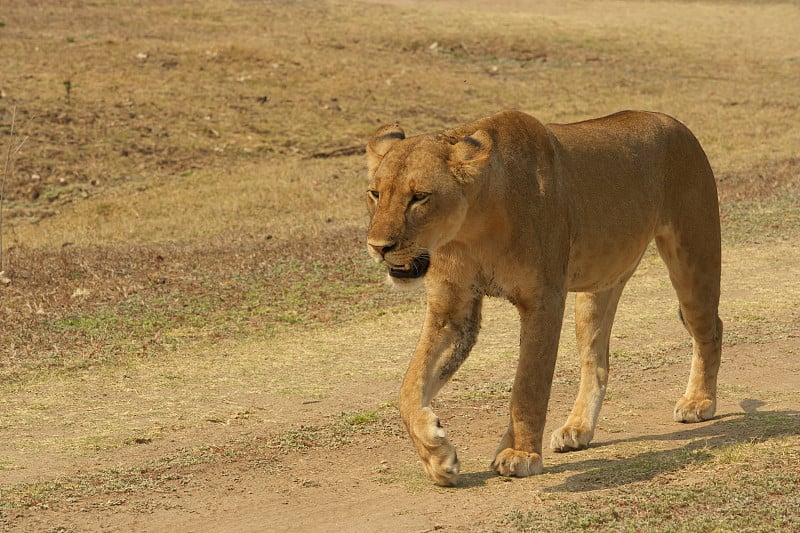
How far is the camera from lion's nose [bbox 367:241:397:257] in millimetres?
5453

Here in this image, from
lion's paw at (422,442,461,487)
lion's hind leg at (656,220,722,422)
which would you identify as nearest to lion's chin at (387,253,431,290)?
lion's paw at (422,442,461,487)

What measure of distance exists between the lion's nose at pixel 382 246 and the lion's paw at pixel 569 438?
188 centimetres

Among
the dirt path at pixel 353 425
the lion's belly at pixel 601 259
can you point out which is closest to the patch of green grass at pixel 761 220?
the dirt path at pixel 353 425

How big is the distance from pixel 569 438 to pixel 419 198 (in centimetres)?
191

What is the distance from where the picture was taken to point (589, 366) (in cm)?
720

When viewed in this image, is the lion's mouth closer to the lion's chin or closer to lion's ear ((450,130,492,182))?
the lion's chin

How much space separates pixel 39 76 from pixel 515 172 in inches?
747

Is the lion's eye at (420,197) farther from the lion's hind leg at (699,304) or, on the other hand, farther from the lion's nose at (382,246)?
the lion's hind leg at (699,304)

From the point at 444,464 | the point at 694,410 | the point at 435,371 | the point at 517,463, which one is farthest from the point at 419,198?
the point at 694,410

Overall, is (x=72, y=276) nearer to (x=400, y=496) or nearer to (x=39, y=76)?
(x=400, y=496)

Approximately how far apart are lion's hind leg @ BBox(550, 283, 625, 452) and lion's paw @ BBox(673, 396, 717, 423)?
51 centimetres

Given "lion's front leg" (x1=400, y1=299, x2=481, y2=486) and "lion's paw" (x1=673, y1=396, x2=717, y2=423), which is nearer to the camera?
"lion's front leg" (x1=400, y1=299, x2=481, y2=486)

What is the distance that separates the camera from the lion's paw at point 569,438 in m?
6.77

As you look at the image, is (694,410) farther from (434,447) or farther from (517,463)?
(434,447)
